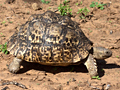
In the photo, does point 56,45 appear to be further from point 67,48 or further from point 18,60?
point 18,60

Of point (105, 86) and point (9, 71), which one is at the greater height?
point (9, 71)

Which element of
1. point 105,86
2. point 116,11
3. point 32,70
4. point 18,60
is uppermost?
point 116,11

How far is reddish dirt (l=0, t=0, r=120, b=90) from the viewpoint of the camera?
505 centimetres

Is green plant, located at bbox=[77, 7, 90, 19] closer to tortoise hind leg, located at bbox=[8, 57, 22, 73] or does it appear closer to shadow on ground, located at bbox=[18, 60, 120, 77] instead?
shadow on ground, located at bbox=[18, 60, 120, 77]

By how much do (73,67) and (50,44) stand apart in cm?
120

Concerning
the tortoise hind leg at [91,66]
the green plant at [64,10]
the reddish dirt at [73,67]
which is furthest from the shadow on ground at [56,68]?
the green plant at [64,10]

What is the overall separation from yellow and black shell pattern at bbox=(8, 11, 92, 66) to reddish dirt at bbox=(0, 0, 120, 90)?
46 centimetres

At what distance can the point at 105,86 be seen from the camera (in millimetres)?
5176

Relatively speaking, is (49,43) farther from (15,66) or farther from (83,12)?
(83,12)

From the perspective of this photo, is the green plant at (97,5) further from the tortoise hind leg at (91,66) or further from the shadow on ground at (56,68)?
the tortoise hind leg at (91,66)

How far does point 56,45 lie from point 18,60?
113 cm

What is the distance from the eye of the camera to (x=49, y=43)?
508 centimetres

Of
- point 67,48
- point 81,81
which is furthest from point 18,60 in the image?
point 81,81

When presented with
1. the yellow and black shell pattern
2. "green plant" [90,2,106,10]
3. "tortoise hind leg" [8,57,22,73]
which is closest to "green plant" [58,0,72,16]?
"green plant" [90,2,106,10]
